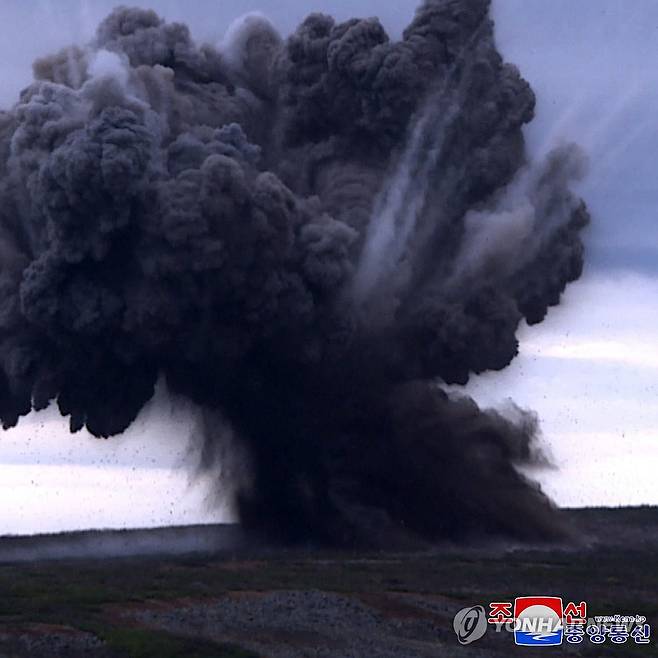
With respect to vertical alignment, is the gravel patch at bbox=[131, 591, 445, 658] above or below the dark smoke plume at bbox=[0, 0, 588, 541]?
below

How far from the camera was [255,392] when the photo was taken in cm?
11031

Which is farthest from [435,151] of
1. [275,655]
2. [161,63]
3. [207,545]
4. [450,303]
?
[275,655]

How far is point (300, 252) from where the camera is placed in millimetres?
107812

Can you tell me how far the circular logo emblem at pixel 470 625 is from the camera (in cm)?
7681

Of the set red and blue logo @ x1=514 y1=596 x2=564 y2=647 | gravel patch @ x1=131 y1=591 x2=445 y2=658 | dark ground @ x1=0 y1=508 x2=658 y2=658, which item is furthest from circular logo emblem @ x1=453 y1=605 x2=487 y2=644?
red and blue logo @ x1=514 y1=596 x2=564 y2=647

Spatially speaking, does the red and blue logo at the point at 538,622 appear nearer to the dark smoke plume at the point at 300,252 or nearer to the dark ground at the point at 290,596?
the dark ground at the point at 290,596

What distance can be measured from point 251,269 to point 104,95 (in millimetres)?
12428

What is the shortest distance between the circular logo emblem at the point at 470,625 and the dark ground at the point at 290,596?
17.1 inches

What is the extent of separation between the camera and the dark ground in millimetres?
73438

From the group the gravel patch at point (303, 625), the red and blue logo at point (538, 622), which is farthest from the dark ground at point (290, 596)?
the red and blue logo at point (538, 622)

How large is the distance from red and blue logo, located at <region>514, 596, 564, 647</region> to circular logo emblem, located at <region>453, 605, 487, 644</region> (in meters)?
1.40

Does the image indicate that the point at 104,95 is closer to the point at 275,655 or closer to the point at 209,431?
the point at 209,431

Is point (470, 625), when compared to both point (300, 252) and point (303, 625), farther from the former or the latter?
point (300, 252)

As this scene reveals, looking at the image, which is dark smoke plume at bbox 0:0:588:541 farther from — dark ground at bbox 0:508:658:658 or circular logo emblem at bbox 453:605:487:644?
circular logo emblem at bbox 453:605:487:644
